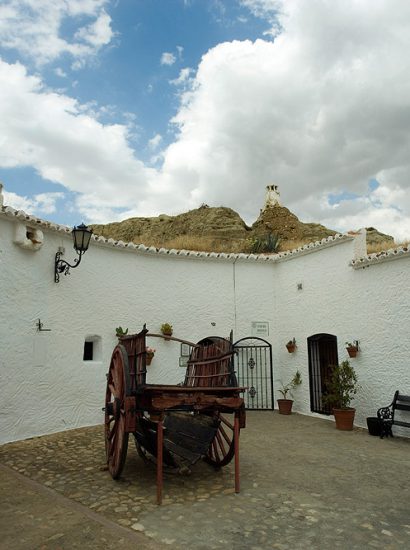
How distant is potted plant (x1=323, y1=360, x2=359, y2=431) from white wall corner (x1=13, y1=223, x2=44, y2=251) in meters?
5.79

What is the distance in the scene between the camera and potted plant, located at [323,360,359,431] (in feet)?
24.5

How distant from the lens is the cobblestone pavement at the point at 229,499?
3.25 m

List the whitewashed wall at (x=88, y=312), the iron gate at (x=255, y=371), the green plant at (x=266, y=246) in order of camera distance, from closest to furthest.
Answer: the whitewashed wall at (x=88, y=312), the iron gate at (x=255, y=371), the green plant at (x=266, y=246)

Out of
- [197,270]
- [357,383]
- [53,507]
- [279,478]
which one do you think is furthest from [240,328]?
[53,507]

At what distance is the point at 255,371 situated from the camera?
978 cm

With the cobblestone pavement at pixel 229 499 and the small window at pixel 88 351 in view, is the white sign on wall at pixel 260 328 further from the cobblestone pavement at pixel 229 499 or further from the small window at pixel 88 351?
the small window at pixel 88 351

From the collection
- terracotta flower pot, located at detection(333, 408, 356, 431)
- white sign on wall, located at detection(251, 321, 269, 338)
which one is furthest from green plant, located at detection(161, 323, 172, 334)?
terracotta flower pot, located at detection(333, 408, 356, 431)

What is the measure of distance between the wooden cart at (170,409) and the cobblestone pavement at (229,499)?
0.29 meters

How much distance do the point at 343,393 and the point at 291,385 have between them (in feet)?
6.00

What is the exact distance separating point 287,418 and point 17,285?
5.91 m

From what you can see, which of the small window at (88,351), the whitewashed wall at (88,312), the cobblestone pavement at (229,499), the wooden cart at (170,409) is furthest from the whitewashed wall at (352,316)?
the small window at (88,351)

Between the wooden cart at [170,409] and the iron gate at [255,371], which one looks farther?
the iron gate at [255,371]

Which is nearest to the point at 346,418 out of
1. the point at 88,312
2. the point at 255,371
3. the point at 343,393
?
→ the point at 343,393

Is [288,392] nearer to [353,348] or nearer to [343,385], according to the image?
[343,385]
